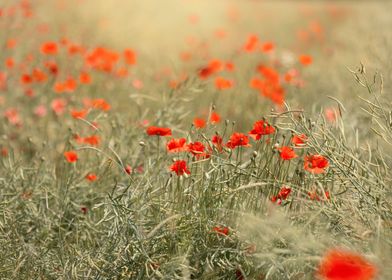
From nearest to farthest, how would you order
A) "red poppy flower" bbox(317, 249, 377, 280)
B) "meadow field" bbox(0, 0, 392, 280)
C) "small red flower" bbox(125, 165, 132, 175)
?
"red poppy flower" bbox(317, 249, 377, 280) → "meadow field" bbox(0, 0, 392, 280) → "small red flower" bbox(125, 165, 132, 175)

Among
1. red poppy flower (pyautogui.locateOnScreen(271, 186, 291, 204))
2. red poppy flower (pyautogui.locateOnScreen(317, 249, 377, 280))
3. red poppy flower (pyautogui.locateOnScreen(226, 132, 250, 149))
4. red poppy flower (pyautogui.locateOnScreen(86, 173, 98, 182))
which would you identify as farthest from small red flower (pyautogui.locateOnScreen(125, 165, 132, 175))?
red poppy flower (pyautogui.locateOnScreen(317, 249, 377, 280))

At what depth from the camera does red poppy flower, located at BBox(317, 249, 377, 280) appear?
1.50m

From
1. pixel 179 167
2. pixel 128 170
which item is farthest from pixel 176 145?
pixel 128 170

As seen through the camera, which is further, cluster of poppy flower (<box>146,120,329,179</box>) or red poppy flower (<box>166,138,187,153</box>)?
red poppy flower (<box>166,138,187,153</box>)

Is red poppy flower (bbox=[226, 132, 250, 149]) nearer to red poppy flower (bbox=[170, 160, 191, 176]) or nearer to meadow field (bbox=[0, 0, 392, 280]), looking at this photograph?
meadow field (bbox=[0, 0, 392, 280])

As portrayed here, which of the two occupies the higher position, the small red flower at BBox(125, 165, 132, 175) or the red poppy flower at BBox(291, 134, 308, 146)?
the red poppy flower at BBox(291, 134, 308, 146)

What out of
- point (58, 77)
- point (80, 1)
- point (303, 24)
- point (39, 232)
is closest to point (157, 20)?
point (80, 1)

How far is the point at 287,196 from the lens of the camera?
211 cm

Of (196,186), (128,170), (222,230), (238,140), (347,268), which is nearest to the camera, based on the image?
(347,268)

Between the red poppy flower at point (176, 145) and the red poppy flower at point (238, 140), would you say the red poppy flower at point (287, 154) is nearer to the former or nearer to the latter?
the red poppy flower at point (238, 140)

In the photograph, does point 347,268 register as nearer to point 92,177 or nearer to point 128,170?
point 128,170

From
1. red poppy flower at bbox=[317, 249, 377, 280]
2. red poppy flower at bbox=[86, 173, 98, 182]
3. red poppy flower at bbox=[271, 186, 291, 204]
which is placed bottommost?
red poppy flower at bbox=[86, 173, 98, 182]

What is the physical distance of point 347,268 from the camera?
151 cm

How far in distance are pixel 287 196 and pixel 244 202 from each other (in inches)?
5.7
